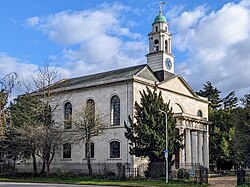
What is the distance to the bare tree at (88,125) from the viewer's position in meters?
44.7

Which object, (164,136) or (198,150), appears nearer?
(164,136)

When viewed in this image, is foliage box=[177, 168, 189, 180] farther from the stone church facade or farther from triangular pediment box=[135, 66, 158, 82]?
triangular pediment box=[135, 66, 158, 82]

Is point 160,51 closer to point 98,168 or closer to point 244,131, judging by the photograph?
point 98,168

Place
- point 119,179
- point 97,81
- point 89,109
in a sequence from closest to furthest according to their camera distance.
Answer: point 119,179 → point 89,109 → point 97,81

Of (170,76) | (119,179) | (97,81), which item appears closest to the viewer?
(119,179)

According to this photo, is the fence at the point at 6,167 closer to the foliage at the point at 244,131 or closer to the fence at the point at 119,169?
the fence at the point at 119,169

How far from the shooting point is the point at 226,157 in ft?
197

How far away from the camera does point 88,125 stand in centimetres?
4484

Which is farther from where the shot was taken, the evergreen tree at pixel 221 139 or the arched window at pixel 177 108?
the evergreen tree at pixel 221 139

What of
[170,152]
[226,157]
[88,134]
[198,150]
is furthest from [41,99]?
[226,157]

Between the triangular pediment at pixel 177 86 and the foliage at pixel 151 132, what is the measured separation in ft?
26.7

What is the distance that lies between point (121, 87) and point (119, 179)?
493 inches

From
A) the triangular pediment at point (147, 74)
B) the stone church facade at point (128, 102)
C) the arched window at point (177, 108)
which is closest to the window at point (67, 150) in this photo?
the stone church facade at point (128, 102)

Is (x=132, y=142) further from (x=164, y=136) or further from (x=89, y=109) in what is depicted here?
(x=89, y=109)
